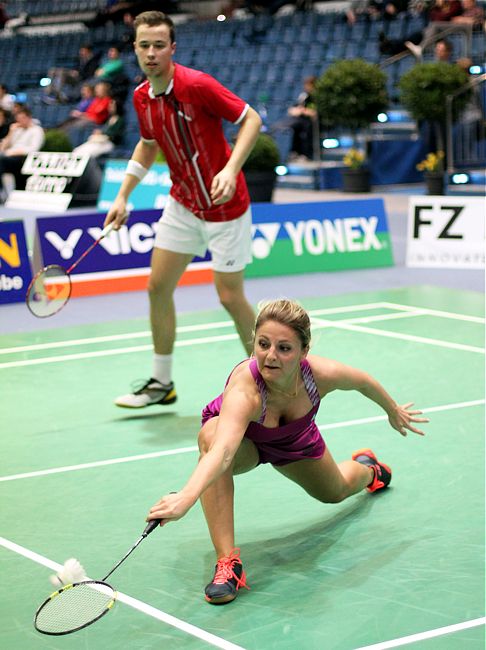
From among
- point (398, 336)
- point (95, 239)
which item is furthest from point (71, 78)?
point (398, 336)

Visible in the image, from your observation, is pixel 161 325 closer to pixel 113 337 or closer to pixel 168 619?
pixel 113 337

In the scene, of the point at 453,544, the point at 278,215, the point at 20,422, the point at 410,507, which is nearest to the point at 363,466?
the point at 410,507

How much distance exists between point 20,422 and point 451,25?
14285 mm

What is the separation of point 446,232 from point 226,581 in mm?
7418

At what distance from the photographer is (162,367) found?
605 centimetres

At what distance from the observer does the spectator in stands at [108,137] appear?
793 inches

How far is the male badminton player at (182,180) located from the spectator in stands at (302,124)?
1291cm

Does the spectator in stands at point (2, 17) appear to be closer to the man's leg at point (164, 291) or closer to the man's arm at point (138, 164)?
the man's arm at point (138, 164)

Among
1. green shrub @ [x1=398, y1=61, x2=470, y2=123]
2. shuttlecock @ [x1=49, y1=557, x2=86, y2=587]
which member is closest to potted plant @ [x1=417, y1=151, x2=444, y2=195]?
green shrub @ [x1=398, y1=61, x2=470, y2=123]

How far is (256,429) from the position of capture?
3953 millimetres

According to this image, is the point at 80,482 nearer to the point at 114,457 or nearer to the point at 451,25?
the point at 114,457

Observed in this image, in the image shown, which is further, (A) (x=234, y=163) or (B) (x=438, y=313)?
(B) (x=438, y=313)

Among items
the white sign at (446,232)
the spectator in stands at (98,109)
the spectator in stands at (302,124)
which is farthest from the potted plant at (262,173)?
the spectator in stands at (98,109)

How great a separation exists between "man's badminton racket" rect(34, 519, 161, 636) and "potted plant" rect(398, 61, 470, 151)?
46.5ft
